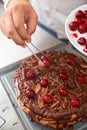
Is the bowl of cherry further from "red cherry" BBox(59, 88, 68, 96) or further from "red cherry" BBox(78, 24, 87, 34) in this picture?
"red cherry" BBox(59, 88, 68, 96)

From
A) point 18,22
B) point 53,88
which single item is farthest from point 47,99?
point 18,22

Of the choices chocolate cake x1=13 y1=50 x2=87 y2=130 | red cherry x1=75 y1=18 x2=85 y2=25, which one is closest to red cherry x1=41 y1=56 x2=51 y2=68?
chocolate cake x1=13 y1=50 x2=87 y2=130

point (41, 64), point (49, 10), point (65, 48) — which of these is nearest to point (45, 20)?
point (49, 10)

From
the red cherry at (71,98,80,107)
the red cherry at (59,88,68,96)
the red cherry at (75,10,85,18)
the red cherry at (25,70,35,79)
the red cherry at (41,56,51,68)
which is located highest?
the red cherry at (25,70,35,79)

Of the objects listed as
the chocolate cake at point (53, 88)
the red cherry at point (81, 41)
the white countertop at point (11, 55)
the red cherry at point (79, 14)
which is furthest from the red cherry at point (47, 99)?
the red cherry at point (79, 14)

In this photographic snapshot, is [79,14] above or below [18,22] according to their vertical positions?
below

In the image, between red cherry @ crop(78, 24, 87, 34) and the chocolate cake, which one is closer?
the chocolate cake

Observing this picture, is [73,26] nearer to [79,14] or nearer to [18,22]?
[79,14]

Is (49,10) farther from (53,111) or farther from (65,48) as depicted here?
(53,111)
